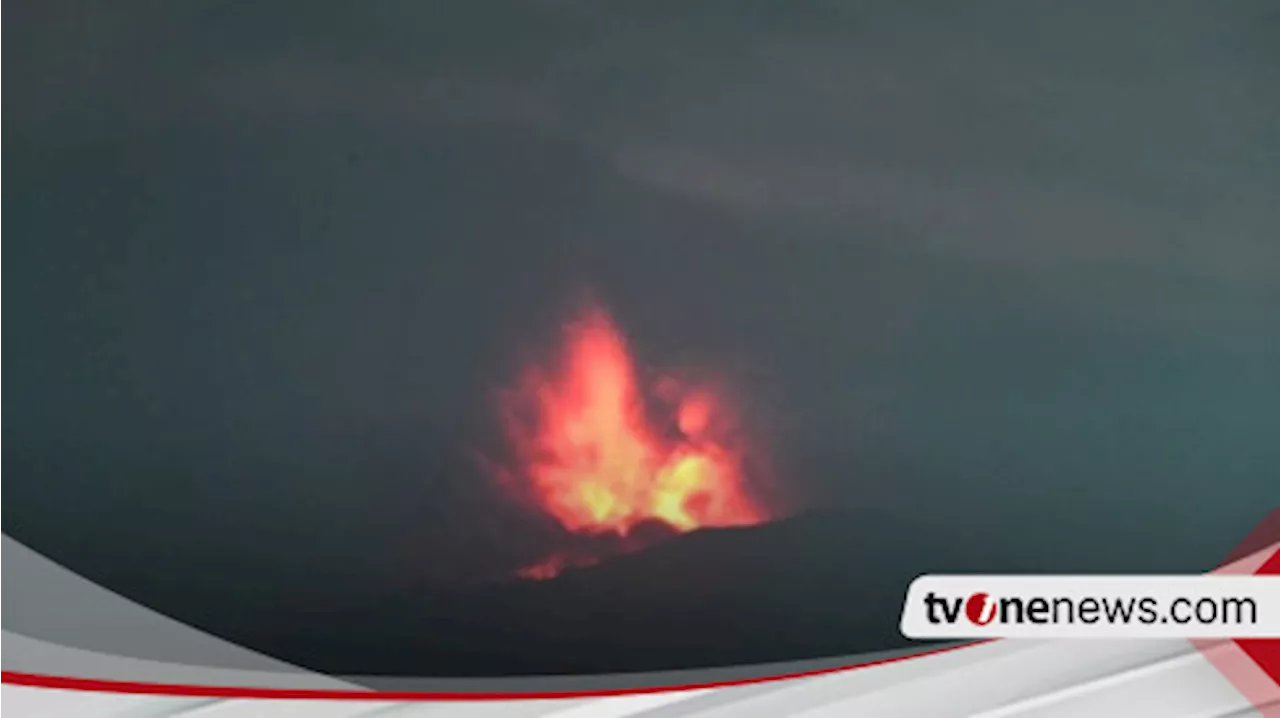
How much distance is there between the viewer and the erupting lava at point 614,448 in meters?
2.99

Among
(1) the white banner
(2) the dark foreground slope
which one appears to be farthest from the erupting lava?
(1) the white banner

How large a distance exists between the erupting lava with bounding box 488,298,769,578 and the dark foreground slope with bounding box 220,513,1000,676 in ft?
0.24

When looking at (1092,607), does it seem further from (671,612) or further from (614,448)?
(614,448)

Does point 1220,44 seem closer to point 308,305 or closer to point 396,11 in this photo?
point 396,11

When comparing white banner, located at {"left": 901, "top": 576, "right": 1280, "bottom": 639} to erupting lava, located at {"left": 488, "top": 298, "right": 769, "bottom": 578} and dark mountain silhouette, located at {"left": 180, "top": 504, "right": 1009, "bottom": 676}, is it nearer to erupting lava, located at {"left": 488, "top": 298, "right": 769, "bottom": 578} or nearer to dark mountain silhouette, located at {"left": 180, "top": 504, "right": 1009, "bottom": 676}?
dark mountain silhouette, located at {"left": 180, "top": 504, "right": 1009, "bottom": 676}

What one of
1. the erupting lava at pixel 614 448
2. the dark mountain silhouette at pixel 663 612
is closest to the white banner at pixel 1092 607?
the dark mountain silhouette at pixel 663 612

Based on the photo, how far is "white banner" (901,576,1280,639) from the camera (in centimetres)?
272

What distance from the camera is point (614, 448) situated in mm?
3021

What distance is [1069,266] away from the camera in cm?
314

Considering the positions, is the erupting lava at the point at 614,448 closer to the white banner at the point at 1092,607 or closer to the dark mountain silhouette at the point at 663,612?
the dark mountain silhouette at the point at 663,612

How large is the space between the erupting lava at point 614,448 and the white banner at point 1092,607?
1.55 feet

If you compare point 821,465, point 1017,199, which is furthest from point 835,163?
point 821,465

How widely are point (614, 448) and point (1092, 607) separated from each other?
118 centimetres

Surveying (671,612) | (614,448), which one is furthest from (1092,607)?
(614,448)
